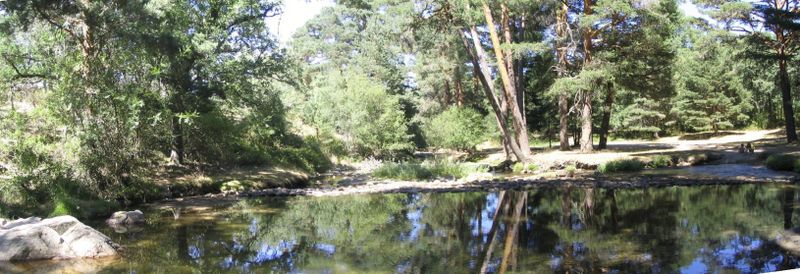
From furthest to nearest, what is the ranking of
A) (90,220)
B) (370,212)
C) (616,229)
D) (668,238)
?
(370,212) → (90,220) → (616,229) → (668,238)

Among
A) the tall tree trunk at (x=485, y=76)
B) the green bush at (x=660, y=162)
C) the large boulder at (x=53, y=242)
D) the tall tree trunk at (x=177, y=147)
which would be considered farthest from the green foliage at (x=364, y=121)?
the large boulder at (x=53, y=242)

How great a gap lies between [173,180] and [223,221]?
17.0 ft

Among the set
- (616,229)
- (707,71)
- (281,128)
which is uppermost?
(707,71)

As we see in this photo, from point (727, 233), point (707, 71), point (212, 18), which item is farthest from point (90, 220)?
point (707, 71)

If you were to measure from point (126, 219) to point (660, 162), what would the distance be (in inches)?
626

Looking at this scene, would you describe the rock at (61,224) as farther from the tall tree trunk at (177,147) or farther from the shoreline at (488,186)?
the tall tree trunk at (177,147)

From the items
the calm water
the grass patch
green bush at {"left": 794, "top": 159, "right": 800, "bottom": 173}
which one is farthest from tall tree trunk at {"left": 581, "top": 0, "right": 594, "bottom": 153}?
the calm water

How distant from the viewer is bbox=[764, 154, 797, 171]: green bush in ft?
46.6

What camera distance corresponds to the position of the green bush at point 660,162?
58.8 ft

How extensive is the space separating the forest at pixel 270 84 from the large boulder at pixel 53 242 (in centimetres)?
314

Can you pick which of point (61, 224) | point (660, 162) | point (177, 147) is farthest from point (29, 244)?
point (660, 162)

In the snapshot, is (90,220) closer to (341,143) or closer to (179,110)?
(179,110)

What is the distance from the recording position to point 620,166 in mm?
17031

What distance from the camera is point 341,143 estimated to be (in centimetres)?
2778
